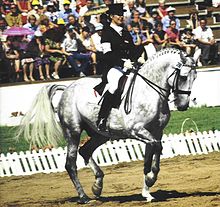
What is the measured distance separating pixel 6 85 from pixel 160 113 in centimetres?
526

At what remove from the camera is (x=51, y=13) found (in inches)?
613

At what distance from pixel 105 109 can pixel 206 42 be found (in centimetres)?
513

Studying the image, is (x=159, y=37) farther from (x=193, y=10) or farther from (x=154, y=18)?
(x=193, y=10)

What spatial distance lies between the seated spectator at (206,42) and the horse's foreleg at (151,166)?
4.79 metres

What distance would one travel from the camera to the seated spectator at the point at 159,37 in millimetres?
14742

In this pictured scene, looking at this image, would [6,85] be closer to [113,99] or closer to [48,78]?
[48,78]

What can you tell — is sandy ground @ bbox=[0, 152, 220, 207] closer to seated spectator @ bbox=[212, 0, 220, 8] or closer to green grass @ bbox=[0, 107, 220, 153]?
green grass @ bbox=[0, 107, 220, 153]

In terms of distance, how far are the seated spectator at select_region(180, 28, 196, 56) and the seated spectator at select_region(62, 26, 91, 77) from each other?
182 centimetres

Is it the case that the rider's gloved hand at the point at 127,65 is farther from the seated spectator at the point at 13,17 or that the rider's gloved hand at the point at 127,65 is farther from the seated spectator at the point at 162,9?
the seated spectator at the point at 13,17

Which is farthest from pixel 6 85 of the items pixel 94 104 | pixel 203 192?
pixel 203 192

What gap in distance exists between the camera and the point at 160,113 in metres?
10.1

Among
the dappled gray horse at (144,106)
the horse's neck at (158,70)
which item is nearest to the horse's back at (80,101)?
the dappled gray horse at (144,106)

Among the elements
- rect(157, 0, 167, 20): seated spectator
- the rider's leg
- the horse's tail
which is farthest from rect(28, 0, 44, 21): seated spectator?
the rider's leg

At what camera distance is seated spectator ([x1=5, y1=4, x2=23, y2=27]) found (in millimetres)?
15250
